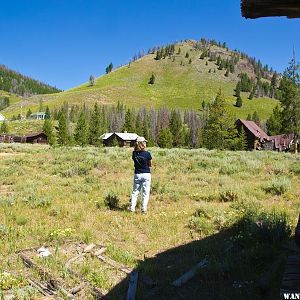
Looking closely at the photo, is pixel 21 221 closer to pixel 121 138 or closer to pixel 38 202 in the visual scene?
pixel 38 202

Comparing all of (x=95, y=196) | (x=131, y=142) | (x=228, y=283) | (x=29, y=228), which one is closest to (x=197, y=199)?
(x=95, y=196)

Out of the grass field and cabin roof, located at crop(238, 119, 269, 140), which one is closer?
the grass field

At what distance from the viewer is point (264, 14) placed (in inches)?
144

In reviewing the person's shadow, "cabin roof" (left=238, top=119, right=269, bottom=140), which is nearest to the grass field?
the person's shadow

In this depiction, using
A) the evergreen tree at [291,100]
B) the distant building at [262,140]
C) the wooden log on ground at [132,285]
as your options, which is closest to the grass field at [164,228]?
the wooden log on ground at [132,285]

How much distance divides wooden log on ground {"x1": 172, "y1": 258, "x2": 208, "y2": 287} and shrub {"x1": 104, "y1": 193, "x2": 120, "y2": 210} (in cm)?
509

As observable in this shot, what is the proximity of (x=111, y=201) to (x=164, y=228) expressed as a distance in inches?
122

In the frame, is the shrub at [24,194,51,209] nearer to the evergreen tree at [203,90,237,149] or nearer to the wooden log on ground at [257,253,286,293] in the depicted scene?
the wooden log on ground at [257,253,286,293]

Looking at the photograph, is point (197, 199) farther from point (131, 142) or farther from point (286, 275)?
point (131, 142)

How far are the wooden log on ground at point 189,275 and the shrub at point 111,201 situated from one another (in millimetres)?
5085

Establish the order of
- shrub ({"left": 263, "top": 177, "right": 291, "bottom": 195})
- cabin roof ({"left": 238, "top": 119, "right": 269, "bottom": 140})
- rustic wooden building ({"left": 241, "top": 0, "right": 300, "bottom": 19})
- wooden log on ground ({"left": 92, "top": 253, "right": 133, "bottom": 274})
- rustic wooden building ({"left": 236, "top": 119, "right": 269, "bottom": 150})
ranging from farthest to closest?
rustic wooden building ({"left": 236, "top": 119, "right": 269, "bottom": 150}) < cabin roof ({"left": 238, "top": 119, "right": 269, "bottom": 140}) < shrub ({"left": 263, "top": 177, "right": 291, "bottom": 195}) < wooden log on ground ({"left": 92, "top": 253, "right": 133, "bottom": 274}) < rustic wooden building ({"left": 241, "top": 0, "right": 300, "bottom": 19})

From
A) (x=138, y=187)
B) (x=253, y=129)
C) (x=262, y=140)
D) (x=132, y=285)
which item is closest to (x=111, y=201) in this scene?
(x=138, y=187)

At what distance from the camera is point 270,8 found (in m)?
3.55

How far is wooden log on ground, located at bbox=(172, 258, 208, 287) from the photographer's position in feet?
21.5
